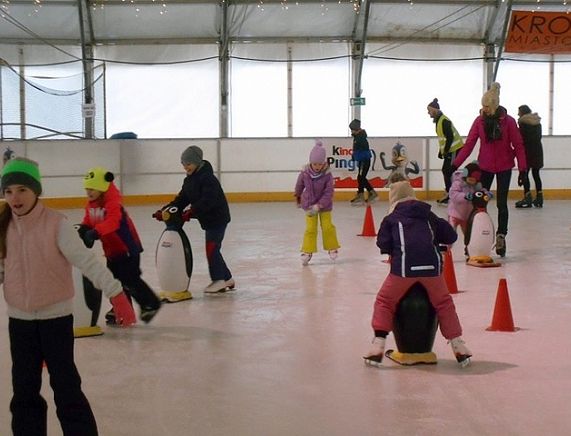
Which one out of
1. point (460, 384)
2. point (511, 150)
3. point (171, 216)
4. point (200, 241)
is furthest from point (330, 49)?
point (460, 384)

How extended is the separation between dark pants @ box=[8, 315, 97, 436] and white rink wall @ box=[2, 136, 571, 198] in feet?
46.4

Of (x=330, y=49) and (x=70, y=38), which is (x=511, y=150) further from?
(x=70, y=38)

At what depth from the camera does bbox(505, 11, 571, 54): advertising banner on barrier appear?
19781 millimetres

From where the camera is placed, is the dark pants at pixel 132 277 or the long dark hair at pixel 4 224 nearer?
the long dark hair at pixel 4 224

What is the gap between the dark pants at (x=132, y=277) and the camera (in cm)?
646

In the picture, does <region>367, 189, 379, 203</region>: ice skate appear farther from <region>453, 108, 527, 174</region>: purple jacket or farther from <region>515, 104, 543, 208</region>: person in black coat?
<region>453, 108, 527, 174</region>: purple jacket

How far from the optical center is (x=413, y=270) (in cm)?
522

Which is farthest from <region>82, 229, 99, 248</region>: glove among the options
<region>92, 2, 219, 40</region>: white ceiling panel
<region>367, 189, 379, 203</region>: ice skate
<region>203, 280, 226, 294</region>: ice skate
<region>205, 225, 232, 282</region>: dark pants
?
<region>92, 2, 219, 40</region>: white ceiling panel

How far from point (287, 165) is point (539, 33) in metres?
6.36

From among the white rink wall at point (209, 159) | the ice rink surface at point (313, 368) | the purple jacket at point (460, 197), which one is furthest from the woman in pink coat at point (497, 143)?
the white rink wall at point (209, 159)

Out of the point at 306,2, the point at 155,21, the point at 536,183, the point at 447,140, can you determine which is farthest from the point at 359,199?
the point at 155,21

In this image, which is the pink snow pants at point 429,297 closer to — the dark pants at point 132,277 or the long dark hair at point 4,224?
the dark pants at point 132,277

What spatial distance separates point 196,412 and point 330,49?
711 inches

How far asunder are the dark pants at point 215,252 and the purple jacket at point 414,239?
101 inches
